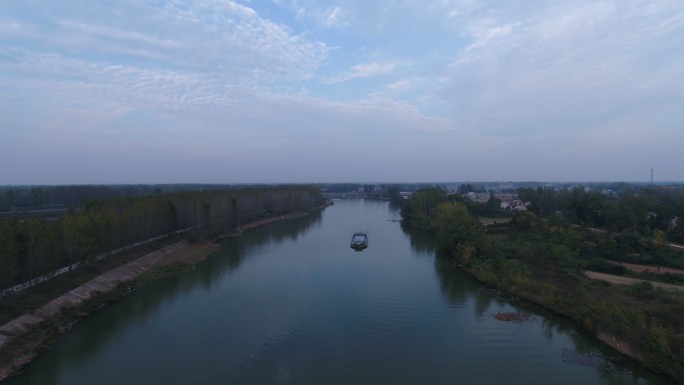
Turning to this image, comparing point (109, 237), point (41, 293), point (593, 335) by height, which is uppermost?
point (109, 237)

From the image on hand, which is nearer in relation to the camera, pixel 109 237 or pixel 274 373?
pixel 274 373

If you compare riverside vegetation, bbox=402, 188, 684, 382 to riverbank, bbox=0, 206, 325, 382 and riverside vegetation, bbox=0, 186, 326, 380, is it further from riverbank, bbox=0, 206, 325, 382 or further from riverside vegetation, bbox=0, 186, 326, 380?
riverside vegetation, bbox=0, 186, 326, 380

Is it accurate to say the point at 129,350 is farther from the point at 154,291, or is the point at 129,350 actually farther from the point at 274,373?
the point at 154,291

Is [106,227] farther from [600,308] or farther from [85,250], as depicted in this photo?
[600,308]

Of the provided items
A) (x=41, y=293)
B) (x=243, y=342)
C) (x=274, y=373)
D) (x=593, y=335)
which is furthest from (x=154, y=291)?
(x=593, y=335)

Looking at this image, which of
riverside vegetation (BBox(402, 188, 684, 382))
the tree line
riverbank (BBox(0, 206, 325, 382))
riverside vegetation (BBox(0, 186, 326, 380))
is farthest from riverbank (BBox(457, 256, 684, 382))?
the tree line

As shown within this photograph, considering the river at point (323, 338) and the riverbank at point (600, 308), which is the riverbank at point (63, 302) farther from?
the riverbank at point (600, 308)

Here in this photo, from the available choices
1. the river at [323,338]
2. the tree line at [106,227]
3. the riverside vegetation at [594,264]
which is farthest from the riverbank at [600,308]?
the tree line at [106,227]
